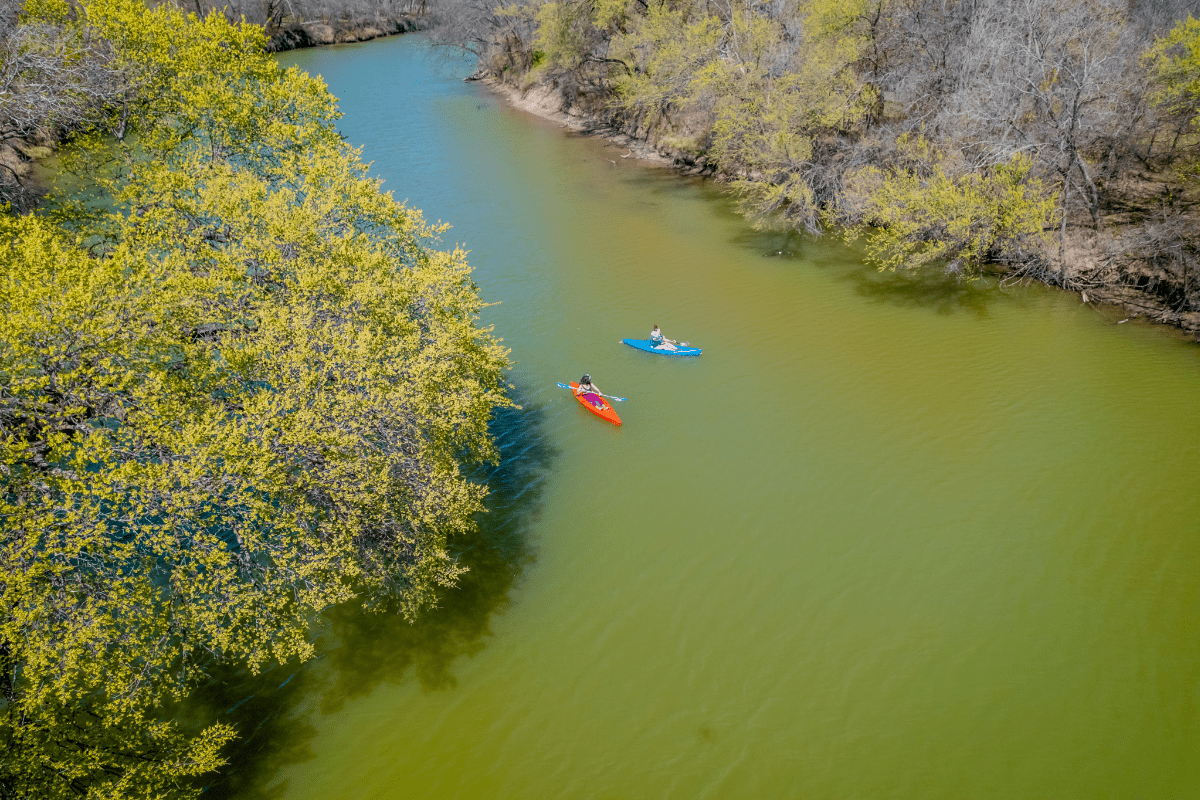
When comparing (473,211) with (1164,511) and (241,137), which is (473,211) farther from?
(1164,511)

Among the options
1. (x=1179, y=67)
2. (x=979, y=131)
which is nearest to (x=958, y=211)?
(x=979, y=131)

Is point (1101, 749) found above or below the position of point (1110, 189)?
below

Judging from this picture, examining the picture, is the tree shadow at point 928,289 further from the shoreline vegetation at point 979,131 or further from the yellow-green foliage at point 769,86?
the yellow-green foliage at point 769,86

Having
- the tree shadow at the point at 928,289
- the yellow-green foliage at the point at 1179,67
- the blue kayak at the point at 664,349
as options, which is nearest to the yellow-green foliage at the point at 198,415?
the blue kayak at the point at 664,349

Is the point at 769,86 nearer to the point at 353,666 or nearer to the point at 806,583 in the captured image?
the point at 806,583

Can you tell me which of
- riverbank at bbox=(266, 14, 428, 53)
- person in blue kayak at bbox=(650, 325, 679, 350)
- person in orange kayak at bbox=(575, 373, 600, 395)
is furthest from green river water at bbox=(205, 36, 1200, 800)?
riverbank at bbox=(266, 14, 428, 53)

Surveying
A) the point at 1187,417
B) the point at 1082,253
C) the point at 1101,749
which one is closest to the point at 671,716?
the point at 1101,749
